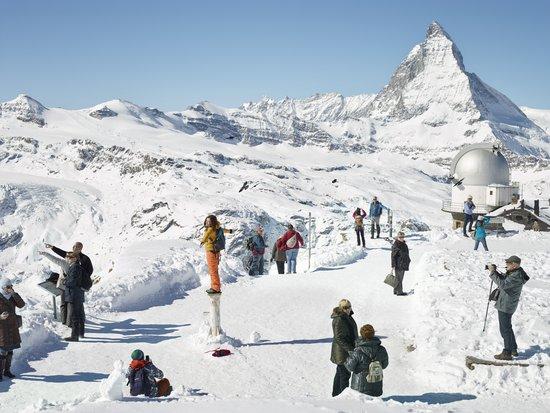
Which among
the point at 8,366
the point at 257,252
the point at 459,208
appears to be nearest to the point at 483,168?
the point at 459,208

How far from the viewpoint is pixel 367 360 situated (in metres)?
7.91

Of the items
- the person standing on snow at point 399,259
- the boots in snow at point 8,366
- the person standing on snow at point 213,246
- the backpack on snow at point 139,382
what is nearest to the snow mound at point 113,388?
the backpack on snow at point 139,382

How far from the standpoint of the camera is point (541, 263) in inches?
764

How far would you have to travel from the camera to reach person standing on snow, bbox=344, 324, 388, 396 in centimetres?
787

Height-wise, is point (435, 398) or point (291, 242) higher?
point (291, 242)

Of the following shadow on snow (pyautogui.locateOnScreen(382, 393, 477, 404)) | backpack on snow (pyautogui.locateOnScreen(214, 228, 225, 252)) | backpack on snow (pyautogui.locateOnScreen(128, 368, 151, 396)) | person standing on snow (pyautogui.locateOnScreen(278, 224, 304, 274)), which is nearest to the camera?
backpack on snow (pyautogui.locateOnScreen(128, 368, 151, 396))

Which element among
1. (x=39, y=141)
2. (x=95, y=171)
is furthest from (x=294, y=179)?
(x=39, y=141)

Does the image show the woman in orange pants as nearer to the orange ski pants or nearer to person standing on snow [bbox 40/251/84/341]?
the orange ski pants

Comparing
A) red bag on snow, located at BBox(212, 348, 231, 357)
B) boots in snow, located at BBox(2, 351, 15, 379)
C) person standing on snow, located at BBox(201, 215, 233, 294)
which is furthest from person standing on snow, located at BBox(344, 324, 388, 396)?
boots in snow, located at BBox(2, 351, 15, 379)

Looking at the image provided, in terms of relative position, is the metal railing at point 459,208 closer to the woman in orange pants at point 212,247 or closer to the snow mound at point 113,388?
the woman in orange pants at point 212,247

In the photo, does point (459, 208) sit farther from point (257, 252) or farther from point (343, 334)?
point (343, 334)

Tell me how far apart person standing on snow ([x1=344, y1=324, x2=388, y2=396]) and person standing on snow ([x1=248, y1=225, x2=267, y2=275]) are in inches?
476

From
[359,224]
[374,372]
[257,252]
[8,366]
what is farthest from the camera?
[359,224]

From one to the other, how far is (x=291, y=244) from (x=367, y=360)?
12.6 meters
